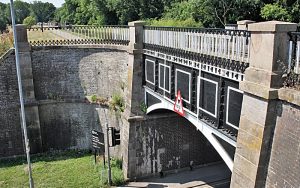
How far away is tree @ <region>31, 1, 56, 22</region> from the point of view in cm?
13088

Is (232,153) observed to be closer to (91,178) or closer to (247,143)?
(247,143)

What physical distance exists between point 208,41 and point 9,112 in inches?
516

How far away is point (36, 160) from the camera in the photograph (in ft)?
60.2

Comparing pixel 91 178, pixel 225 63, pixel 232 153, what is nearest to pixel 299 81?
pixel 225 63

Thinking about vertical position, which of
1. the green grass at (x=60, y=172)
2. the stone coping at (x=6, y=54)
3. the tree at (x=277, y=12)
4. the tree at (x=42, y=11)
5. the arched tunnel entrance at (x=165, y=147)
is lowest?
the green grass at (x=60, y=172)

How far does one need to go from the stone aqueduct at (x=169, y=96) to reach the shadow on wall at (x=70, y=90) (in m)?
0.06

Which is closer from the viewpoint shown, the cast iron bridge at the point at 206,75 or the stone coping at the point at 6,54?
the cast iron bridge at the point at 206,75

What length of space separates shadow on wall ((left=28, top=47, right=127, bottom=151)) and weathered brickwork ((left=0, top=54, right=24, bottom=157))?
1213 millimetres

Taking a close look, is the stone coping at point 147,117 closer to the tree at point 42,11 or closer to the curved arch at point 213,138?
the curved arch at point 213,138

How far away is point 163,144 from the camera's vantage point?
16453 mm

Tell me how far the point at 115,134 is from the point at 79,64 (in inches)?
226

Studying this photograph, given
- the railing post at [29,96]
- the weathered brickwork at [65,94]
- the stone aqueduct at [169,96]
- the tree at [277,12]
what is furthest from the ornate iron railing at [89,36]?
the tree at [277,12]

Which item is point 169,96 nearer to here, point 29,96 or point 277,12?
point 29,96

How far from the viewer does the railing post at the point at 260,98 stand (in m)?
6.84
